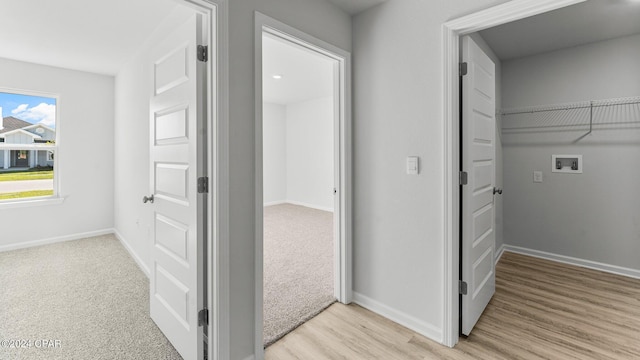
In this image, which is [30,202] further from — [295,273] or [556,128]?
[556,128]

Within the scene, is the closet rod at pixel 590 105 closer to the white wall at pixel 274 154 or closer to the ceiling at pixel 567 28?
the ceiling at pixel 567 28

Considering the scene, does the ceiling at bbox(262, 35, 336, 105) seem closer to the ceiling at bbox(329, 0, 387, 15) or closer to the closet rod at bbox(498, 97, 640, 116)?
the ceiling at bbox(329, 0, 387, 15)

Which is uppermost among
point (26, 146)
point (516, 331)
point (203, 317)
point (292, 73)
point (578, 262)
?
point (292, 73)

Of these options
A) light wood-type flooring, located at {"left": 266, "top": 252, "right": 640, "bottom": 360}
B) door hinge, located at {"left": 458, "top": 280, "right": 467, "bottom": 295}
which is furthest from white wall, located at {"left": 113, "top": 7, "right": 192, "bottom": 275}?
door hinge, located at {"left": 458, "top": 280, "right": 467, "bottom": 295}

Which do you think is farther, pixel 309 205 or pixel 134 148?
pixel 309 205

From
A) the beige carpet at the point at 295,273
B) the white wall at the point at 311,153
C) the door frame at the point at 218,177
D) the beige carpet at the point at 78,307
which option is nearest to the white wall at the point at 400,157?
the beige carpet at the point at 295,273

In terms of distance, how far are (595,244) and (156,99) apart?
14.6ft

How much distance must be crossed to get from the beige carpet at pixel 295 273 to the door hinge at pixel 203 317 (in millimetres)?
479

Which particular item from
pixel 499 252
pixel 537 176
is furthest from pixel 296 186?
pixel 537 176

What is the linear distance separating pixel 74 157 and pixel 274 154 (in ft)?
12.8

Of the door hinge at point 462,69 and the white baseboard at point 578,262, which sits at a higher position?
the door hinge at point 462,69

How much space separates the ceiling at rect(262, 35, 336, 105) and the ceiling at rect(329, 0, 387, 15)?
1.35 ft

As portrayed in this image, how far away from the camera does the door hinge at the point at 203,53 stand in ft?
5.22

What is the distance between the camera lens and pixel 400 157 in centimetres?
214
